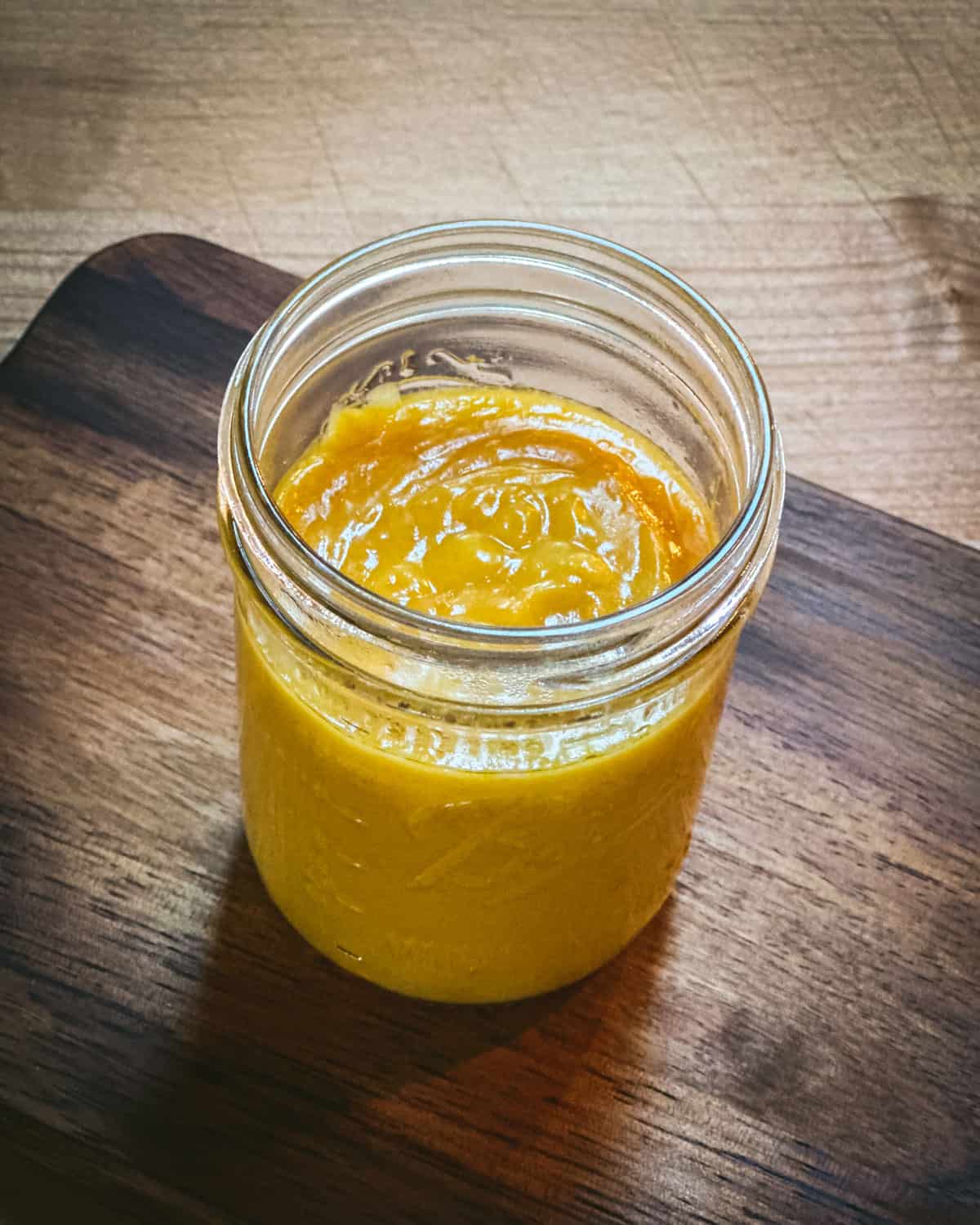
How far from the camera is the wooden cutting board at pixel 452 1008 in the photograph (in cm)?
96

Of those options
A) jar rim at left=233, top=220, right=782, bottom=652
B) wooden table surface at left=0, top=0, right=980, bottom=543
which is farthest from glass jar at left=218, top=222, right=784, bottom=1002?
wooden table surface at left=0, top=0, right=980, bottom=543

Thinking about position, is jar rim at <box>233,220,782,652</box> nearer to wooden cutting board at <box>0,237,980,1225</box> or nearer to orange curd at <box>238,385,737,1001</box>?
orange curd at <box>238,385,737,1001</box>

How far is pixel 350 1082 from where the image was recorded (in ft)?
3.24

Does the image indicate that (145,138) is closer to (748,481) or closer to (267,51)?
(267,51)

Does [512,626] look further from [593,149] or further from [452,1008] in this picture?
[593,149]

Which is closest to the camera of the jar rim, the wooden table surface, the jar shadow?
the jar rim

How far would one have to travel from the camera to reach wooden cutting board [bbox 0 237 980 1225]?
96 centimetres

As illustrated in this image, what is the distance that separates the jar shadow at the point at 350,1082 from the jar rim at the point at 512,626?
0.31 m

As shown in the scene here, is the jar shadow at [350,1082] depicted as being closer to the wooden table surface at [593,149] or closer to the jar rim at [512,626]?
the jar rim at [512,626]

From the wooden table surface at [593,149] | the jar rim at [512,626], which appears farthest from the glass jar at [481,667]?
the wooden table surface at [593,149]


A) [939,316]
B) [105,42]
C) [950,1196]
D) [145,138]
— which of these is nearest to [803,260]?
[939,316]

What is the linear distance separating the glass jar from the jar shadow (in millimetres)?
27

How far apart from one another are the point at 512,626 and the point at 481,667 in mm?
91

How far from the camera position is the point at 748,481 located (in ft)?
2.86
